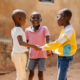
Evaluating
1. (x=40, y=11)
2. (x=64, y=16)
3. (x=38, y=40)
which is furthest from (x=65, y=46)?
(x=40, y=11)

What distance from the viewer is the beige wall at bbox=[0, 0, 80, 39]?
16.4 feet

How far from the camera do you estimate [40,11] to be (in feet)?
19.2

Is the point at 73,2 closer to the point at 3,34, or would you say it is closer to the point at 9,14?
the point at 9,14

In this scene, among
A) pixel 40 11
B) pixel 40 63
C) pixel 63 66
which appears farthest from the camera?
pixel 40 11

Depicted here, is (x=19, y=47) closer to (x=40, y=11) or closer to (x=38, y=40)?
(x=38, y=40)

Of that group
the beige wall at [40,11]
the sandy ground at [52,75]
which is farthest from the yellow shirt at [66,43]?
the beige wall at [40,11]

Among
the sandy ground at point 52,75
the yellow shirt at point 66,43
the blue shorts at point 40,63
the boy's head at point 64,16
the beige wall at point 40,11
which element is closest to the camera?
the yellow shirt at point 66,43

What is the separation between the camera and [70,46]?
2.36 metres

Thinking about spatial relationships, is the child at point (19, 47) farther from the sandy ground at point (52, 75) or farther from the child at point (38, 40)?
the sandy ground at point (52, 75)

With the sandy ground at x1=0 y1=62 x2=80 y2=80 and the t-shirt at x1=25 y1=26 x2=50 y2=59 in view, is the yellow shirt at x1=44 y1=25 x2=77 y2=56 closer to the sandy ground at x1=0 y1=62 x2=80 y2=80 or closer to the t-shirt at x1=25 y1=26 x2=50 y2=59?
the t-shirt at x1=25 y1=26 x2=50 y2=59

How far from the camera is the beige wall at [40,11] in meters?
5.00

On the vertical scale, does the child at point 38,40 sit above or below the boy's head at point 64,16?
below

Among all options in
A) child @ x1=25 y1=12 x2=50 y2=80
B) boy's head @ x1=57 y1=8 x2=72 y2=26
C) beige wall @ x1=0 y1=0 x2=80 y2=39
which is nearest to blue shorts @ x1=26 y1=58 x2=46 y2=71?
child @ x1=25 y1=12 x2=50 y2=80

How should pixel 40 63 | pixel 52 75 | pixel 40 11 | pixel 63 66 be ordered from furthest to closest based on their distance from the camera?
pixel 40 11 < pixel 52 75 < pixel 40 63 < pixel 63 66
